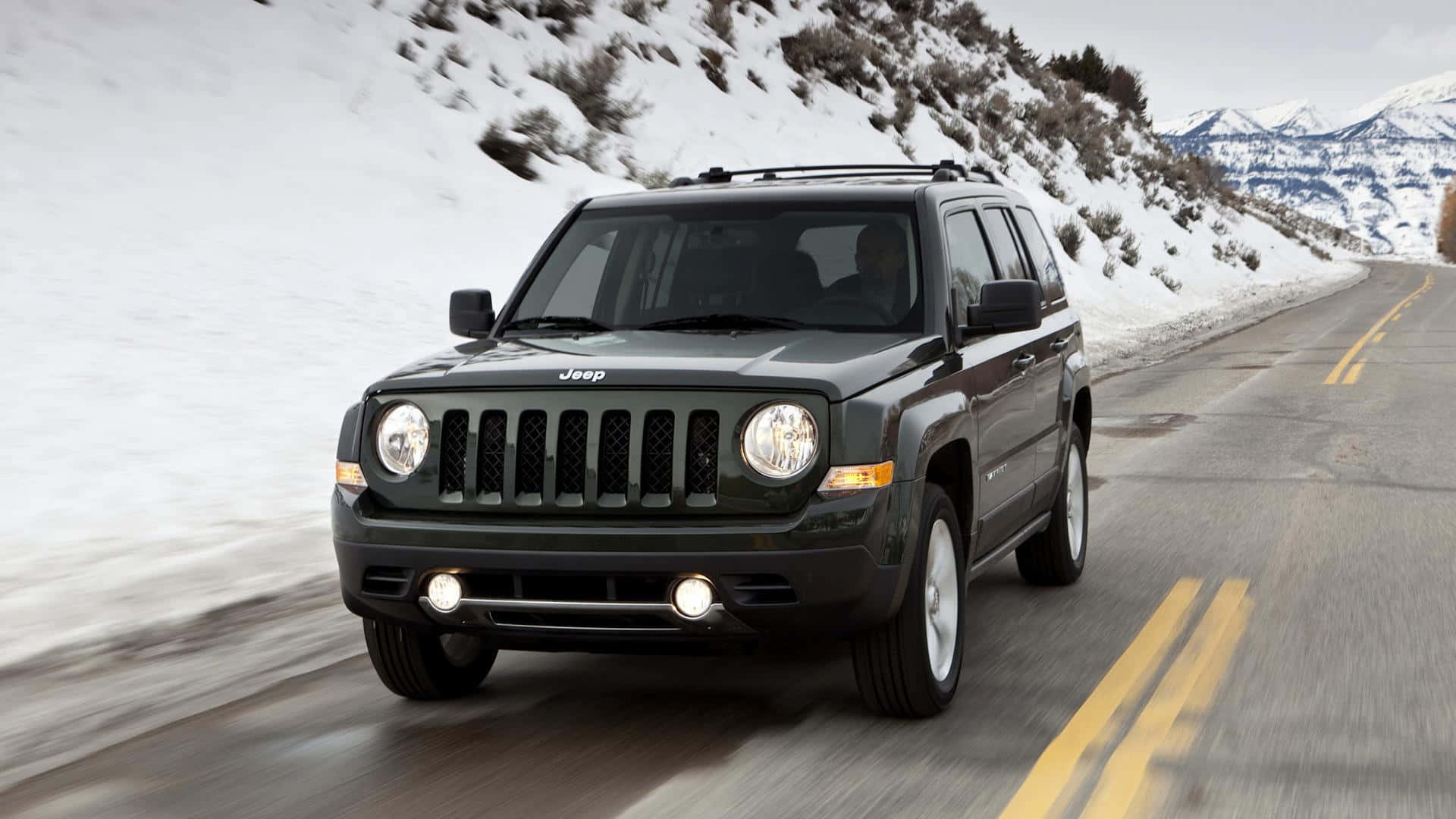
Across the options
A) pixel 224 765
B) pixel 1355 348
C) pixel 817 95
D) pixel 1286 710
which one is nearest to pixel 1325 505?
pixel 1286 710

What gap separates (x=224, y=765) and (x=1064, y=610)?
12.0 ft

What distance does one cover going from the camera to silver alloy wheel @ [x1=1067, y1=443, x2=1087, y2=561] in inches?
298

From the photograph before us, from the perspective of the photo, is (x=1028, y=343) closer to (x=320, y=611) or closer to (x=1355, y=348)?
(x=320, y=611)

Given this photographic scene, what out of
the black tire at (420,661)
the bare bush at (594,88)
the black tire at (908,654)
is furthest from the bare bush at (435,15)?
the black tire at (908,654)

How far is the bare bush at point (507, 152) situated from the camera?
1928 centimetres

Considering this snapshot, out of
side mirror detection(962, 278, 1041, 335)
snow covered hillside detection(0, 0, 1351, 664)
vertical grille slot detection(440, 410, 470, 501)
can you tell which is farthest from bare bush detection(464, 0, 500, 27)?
vertical grille slot detection(440, 410, 470, 501)

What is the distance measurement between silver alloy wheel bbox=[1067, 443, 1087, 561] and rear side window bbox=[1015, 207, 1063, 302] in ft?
2.49

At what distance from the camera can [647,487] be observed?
477 cm

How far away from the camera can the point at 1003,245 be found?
6992 mm

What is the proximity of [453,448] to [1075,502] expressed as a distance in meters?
3.83

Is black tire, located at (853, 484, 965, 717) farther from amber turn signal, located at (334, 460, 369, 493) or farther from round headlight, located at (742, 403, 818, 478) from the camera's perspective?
amber turn signal, located at (334, 460, 369, 493)

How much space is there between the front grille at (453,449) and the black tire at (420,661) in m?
0.58

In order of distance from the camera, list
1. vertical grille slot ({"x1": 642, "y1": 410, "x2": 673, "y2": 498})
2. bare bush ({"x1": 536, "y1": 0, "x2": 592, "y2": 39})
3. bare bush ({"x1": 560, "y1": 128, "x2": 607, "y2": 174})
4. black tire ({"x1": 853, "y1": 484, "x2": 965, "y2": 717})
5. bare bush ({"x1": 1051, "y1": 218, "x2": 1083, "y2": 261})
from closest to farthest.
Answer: vertical grille slot ({"x1": 642, "y1": 410, "x2": 673, "y2": 498}) → black tire ({"x1": 853, "y1": 484, "x2": 965, "y2": 717}) → bare bush ({"x1": 560, "y1": 128, "x2": 607, "y2": 174}) → bare bush ({"x1": 536, "y1": 0, "x2": 592, "y2": 39}) → bare bush ({"x1": 1051, "y1": 218, "x2": 1083, "y2": 261})

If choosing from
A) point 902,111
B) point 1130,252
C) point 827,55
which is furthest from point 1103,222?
point 827,55
